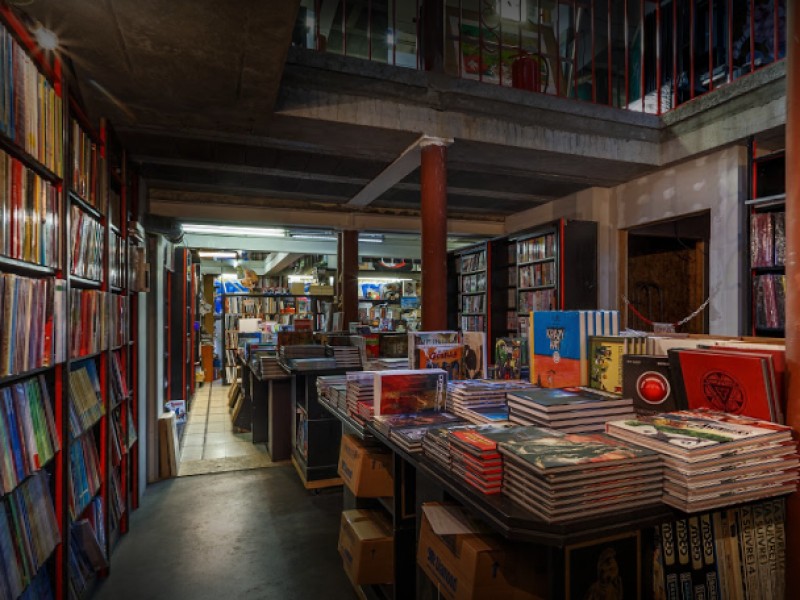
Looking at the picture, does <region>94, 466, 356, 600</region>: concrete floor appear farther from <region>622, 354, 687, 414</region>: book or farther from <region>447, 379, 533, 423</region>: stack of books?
<region>622, 354, 687, 414</region>: book

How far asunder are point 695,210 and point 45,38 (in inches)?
196

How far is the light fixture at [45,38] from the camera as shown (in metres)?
2.00

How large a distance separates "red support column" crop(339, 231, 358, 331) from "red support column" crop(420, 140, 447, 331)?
10.1 ft

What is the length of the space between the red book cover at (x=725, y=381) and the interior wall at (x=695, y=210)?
119 inches

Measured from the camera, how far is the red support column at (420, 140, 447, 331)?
12.0 feet

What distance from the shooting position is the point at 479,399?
211cm

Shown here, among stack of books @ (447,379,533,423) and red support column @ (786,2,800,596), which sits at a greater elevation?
red support column @ (786,2,800,596)

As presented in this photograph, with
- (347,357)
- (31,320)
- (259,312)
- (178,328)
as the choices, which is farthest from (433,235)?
(259,312)

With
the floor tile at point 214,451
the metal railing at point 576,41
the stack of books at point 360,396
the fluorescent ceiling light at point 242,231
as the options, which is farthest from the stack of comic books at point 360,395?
the fluorescent ceiling light at point 242,231

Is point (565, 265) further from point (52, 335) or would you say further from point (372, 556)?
point (52, 335)

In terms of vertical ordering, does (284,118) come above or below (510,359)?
above

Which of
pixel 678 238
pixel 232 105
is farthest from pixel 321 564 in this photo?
pixel 678 238

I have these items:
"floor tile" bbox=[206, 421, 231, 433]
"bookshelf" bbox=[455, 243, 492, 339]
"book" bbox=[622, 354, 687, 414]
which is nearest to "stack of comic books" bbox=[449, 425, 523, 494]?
"book" bbox=[622, 354, 687, 414]

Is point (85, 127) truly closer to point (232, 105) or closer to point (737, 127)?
point (232, 105)
